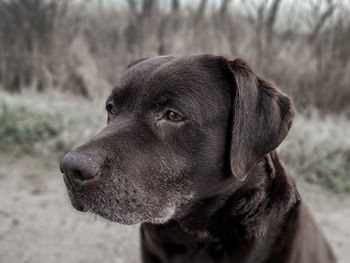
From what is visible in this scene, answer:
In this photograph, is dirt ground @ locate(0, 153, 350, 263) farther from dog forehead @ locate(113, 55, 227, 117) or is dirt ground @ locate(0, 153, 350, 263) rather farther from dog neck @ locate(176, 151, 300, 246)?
dog forehead @ locate(113, 55, 227, 117)

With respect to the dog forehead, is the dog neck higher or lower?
lower

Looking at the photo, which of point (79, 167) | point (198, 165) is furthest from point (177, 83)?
point (79, 167)

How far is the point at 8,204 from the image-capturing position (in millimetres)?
4527

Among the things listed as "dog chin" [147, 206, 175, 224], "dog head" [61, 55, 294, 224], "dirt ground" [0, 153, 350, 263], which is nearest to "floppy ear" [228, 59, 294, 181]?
"dog head" [61, 55, 294, 224]

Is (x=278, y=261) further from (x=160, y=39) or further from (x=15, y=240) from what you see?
(x=160, y=39)

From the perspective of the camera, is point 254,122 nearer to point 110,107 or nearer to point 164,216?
point 164,216

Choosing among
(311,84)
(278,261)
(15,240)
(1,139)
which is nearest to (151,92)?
(278,261)

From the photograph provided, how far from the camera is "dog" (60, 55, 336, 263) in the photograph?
205 cm

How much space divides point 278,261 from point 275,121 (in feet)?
2.62

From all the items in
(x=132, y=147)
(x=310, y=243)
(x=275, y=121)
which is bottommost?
(x=310, y=243)

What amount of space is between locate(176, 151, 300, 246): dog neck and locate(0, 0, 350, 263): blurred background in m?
1.69

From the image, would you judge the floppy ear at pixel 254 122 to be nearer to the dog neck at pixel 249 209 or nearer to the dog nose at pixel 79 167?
the dog neck at pixel 249 209

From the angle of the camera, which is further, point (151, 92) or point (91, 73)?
point (91, 73)

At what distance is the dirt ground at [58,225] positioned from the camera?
150 inches
